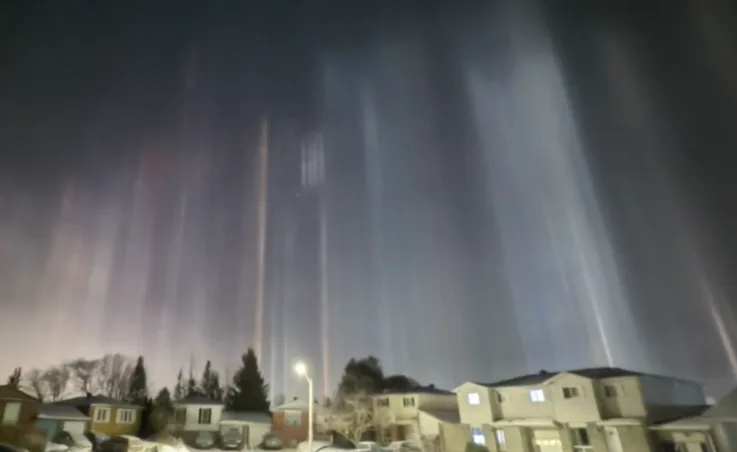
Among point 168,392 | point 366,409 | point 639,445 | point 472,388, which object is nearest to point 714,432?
point 639,445

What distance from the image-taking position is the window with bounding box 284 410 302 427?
200ft

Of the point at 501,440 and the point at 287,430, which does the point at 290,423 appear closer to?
the point at 287,430

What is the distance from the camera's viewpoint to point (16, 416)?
46156 mm

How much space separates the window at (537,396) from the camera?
46.3 m

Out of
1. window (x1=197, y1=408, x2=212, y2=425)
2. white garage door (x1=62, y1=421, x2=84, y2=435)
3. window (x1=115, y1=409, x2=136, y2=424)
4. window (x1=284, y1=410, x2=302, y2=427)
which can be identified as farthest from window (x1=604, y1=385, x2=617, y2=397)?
window (x1=115, y1=409, x2=136, y2=424)

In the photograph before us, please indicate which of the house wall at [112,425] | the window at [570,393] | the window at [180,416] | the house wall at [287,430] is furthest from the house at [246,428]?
the window at [570,393]

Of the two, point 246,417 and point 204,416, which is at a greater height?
point 204,416

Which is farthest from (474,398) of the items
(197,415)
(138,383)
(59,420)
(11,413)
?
(138,383)

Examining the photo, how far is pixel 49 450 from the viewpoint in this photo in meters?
44.2

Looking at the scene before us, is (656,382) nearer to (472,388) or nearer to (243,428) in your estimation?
(472,388)

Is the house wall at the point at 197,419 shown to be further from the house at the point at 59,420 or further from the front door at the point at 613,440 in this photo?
the front door at the point at 613,440

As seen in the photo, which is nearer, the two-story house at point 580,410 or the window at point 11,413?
the two-story house at point 580,410

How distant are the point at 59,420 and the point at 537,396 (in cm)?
4863

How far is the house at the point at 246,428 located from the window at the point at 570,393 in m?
35.5
